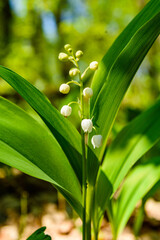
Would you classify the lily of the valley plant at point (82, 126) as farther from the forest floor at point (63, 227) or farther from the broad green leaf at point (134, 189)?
the forest floor at point (63, 227)

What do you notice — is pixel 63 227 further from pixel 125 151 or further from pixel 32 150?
pixel 32 150

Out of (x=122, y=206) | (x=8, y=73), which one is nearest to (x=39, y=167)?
(x=8, y=73)

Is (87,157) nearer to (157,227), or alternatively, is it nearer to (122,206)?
(122,206)

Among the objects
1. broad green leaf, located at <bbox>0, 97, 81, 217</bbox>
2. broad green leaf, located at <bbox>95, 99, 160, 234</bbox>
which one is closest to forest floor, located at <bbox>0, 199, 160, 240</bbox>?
broad green leaf, located at <bbox>95, 99, 160, 234</bbox>

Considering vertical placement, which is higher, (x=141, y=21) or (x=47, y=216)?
(x=141, y=21)

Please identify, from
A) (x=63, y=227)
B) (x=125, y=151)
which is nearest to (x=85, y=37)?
(x=63, y=227)
